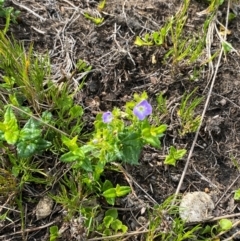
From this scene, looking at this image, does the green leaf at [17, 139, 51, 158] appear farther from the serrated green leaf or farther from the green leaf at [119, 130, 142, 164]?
the green leaf at [119, 130, 142, 164]

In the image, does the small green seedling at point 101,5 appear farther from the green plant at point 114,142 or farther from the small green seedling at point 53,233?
the small green seedling at point 53,233

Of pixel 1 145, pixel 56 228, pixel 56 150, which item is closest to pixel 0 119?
pixel 1 145

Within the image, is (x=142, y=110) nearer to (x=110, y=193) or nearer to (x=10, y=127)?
(x=110, y=193)

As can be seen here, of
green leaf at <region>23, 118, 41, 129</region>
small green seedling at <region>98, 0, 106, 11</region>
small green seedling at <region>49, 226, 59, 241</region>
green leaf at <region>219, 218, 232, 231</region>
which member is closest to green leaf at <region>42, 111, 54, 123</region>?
green leaf at <region>23, 118, 41, 129</region>

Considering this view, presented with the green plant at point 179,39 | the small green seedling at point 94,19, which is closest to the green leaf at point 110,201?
the green plant at point 179,39

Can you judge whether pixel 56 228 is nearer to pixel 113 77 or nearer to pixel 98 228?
pixel 98 228

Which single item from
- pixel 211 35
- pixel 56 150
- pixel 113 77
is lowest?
pixel 56 150
